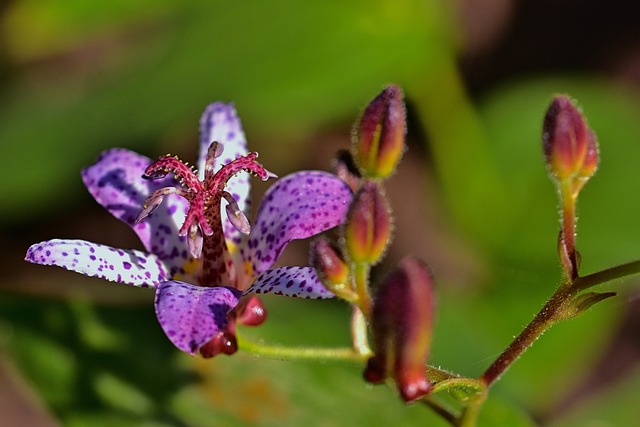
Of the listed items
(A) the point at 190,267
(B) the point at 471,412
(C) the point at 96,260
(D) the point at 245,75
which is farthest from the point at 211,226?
(D) the point at 245,75

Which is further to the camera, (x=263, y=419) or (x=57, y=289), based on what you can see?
(x=57, y=289)

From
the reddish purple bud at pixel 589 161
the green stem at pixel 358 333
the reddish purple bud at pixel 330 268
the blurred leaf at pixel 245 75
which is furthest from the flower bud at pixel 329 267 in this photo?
the blurred leaf at pixel 245 75

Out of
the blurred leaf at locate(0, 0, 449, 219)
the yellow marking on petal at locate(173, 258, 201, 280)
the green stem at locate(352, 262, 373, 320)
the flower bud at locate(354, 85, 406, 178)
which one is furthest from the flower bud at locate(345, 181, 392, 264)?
the blurred leaf at locate(0, 0, 449, 219)

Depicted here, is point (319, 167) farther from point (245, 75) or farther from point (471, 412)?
point (471, 412)

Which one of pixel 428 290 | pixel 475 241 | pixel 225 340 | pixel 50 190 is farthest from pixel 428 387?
pixel 50 190

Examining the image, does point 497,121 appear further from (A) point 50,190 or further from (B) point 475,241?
(A) point 50,190
